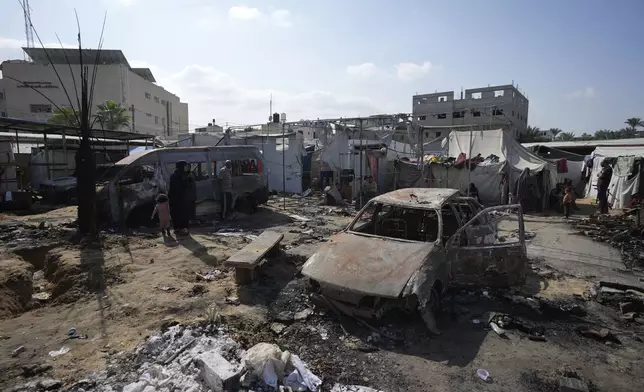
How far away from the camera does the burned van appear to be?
29.9ft

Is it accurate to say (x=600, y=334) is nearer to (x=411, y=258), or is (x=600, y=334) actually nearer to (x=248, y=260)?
(x=411, y=258)

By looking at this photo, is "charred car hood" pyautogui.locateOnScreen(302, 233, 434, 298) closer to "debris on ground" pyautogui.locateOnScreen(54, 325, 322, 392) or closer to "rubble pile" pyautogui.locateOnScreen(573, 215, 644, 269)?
"debris on ground" pyautogui.locateOnScreen(54, 325, 322, 392)

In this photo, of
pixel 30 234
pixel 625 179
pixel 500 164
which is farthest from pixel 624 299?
pixel 625 179

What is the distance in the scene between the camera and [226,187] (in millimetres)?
11086

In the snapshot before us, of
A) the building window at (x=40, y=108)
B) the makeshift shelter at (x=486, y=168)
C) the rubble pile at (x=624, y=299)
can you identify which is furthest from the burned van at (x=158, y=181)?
the building window at (x=40, y=108)

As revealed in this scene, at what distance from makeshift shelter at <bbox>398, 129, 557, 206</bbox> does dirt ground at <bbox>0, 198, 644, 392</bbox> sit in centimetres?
745

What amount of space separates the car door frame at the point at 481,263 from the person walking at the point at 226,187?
7.58 m

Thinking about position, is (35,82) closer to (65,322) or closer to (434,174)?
(434,174)

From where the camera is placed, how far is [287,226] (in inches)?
420

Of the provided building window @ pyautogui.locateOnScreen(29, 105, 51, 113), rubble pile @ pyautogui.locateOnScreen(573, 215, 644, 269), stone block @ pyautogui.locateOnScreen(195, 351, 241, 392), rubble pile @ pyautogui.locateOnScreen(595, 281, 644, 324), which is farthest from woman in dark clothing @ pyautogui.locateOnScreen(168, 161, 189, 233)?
building window @ pyautogui.locateOnScreen(29, 105, 51, 113)

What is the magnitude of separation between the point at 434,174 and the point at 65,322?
14.8m

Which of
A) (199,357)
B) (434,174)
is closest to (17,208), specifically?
(199,357)

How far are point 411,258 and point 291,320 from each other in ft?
5.48

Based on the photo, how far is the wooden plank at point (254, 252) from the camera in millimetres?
5562
